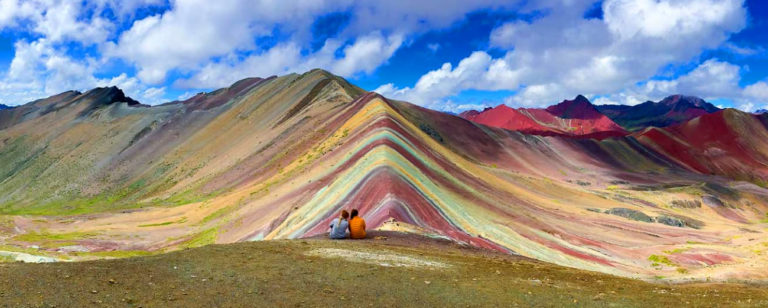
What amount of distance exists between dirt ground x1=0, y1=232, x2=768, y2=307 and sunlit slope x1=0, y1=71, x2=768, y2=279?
373 inches

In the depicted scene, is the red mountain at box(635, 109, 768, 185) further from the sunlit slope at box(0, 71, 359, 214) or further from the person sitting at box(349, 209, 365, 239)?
the person sitting at box(349, 209, 365, 239)

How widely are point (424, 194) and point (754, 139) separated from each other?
149m

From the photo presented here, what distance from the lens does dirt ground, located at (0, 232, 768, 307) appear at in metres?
11.0

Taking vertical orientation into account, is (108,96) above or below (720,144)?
above

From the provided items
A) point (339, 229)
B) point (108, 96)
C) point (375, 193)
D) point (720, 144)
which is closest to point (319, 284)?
point (339, 229)

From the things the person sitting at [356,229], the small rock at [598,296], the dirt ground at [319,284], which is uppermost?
the person sitting at [356,229]

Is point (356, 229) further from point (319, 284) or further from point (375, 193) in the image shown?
point (375, 193)

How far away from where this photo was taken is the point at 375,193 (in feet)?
102

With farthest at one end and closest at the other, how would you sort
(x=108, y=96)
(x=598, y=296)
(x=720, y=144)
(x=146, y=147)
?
(x=720, y=144)
(x=108, y=96)
(x=146, y=147)
(x=598, y=296)

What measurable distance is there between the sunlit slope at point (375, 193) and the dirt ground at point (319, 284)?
31.1 ft

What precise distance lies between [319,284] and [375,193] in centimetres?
1792

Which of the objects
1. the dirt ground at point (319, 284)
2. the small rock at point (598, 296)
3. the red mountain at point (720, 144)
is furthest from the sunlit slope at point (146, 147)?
the red mountain at point (720, 144)

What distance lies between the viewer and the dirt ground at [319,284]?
36.2 feet

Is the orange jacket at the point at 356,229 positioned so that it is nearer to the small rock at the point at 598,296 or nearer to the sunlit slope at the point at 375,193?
the sunlit slope at the point at 375,193
